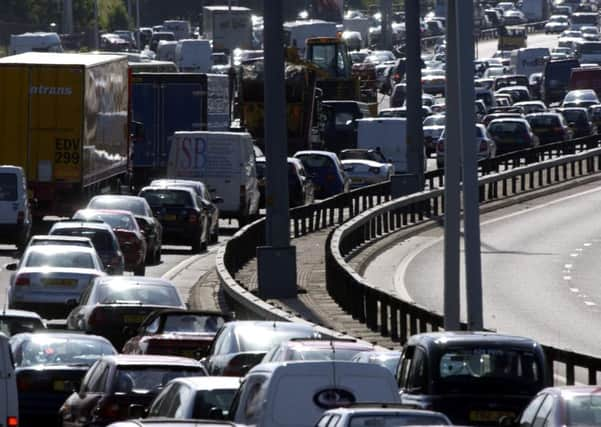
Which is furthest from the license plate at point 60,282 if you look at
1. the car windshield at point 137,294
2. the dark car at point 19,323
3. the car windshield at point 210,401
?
the car windshield at point 210,401

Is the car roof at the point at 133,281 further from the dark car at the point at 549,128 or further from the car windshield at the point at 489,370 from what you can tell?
the dark car at the point at 549,128

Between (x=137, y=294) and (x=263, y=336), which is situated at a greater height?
(x=263, y=336)

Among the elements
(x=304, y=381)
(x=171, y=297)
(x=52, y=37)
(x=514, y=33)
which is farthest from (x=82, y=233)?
(x=514, y=33)

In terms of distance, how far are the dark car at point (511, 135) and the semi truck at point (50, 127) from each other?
86.2 feet

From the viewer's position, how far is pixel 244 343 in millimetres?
21000

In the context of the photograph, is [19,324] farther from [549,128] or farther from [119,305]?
[549,128]

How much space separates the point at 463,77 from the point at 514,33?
421ft

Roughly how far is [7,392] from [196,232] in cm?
2813

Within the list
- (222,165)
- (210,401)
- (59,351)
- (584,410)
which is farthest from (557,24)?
(584,410)

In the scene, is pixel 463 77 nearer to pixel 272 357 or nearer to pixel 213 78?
pixel 272 357

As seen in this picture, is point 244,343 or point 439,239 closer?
point 244,343

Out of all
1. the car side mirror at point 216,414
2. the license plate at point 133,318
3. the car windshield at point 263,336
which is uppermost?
the car side mirror at point 216,414

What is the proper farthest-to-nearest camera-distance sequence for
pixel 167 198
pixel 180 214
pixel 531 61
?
pixel 531 61, pixel 167 198, pixel 180 214

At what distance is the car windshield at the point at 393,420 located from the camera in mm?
12947
